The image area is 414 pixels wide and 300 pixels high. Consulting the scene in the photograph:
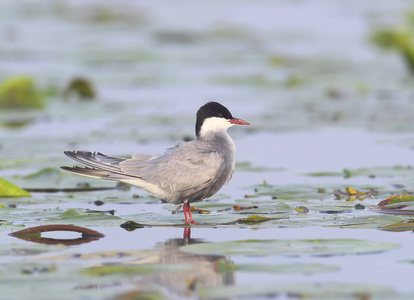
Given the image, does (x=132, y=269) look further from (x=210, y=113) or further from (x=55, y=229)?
(x=210, y=113)

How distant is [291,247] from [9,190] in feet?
9.29

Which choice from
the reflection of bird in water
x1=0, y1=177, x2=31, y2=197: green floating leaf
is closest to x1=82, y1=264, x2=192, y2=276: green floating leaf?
the reflection of bird in water

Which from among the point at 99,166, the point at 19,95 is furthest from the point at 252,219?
the point at 19,95

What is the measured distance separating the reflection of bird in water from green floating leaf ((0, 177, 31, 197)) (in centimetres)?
203

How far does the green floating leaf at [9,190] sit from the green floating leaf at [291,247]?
7.43ft

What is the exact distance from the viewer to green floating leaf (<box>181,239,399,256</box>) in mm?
5062

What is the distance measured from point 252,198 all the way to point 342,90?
714cm

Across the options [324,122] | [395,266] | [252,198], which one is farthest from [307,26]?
[395,266]

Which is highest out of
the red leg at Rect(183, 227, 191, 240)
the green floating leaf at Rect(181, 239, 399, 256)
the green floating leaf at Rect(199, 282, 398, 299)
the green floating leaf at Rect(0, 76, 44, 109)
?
the green floating leaf at Rect(0, 76, 44, 109)

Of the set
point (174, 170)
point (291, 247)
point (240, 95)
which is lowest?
point (291, 247)

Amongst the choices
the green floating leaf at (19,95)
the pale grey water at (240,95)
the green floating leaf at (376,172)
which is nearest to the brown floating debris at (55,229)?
the pale grey water at (240,95)

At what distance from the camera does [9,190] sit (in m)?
7.08

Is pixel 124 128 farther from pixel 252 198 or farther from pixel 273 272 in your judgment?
pixel 273 272

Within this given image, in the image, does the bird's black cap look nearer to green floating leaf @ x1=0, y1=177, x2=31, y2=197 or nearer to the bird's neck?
the bird's neck
